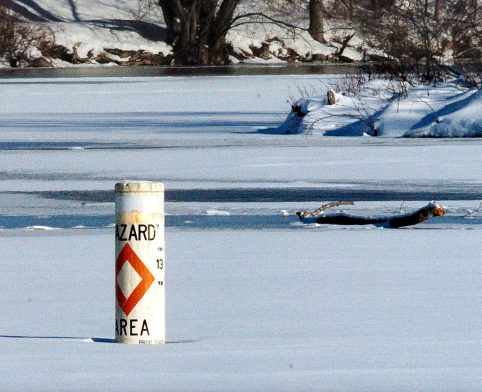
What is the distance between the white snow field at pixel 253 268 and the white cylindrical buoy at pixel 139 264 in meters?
0.14

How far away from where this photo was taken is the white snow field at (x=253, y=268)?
18.5ft

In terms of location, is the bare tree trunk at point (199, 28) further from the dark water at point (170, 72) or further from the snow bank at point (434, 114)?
the snow bank at point (434, 114)

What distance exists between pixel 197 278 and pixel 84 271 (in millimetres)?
701

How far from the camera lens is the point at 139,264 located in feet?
20.5

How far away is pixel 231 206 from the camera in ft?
41.1

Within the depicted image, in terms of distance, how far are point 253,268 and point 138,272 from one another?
2652mm

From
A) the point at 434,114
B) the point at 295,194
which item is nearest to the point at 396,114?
the point at 434,114

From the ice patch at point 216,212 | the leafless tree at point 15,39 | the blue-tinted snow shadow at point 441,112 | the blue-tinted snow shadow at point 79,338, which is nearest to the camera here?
the blue-tinted snow shadow at point 79,338

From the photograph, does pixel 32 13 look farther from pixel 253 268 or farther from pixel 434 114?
pixel 253 268

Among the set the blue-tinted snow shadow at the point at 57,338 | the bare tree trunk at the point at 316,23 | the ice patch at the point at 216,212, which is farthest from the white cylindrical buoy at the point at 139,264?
the bare tree trunk at the point at 316,23

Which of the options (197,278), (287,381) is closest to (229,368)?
(287,381)

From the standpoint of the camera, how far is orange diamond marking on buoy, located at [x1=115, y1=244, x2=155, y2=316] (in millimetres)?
6234

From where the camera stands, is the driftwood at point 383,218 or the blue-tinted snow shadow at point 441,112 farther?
the blue-tinted snow shadow at point 441,112

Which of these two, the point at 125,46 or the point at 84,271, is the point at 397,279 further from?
the point at 125,46
